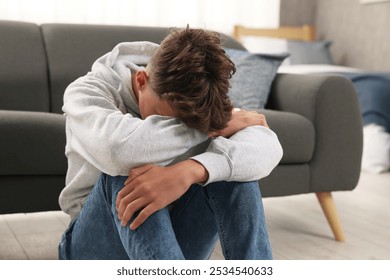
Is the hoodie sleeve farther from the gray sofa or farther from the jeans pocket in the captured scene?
the gray sofa

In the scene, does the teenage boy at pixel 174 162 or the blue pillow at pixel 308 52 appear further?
the blue pillow at pixel 308 52

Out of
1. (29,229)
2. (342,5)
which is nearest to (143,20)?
(342,5)

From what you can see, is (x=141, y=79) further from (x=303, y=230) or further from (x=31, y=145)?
(x=303, y=230)

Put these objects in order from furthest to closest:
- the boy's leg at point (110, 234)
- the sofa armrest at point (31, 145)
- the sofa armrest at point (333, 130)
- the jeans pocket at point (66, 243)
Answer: the sofa armrest at point (333, 130) < the sofa armrest at point (31, 145) < the jeans pocket at point (66, 243) < the boy's leg at point (110, 234)

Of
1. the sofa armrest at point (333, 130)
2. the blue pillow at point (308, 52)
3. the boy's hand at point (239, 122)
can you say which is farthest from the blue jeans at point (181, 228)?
the blue pillow at point (308, 52)

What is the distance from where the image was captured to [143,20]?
14.1 feet

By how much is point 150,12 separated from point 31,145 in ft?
9.14

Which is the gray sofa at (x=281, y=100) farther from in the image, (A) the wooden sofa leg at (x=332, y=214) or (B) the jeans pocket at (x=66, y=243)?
(B) the jeans pocket at (x=66, y=243)

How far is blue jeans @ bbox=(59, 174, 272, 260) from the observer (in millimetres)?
986

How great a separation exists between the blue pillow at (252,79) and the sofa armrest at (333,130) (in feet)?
0.65

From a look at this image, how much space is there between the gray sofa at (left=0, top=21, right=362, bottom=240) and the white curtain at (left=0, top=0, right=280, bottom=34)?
1.65 metres

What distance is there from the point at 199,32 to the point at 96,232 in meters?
0.41

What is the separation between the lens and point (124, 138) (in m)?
1.03

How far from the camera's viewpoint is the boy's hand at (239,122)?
45.4 inches
